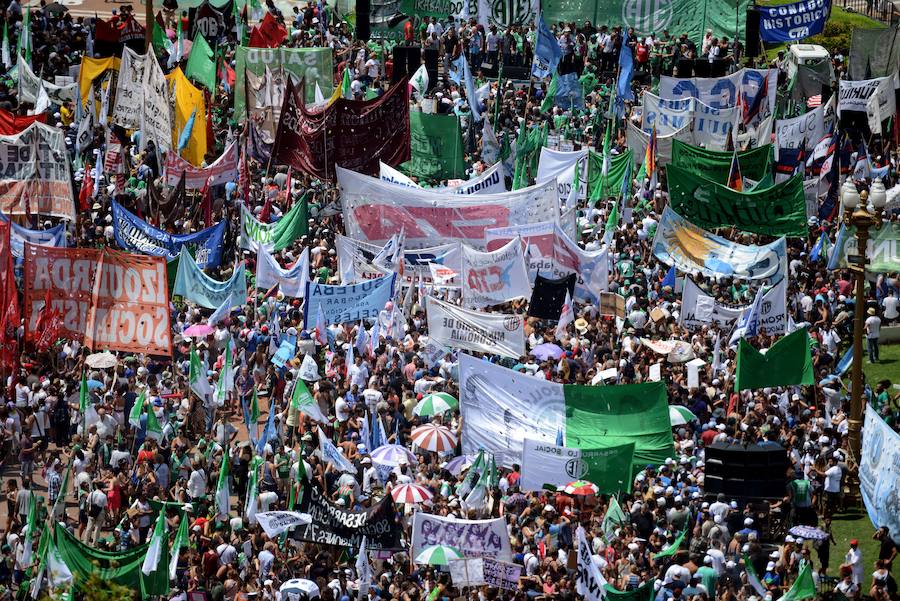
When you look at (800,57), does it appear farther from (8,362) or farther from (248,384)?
(8,362)

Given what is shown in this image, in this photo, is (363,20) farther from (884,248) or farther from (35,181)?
(884,248)

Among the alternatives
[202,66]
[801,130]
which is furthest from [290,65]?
[801,130]

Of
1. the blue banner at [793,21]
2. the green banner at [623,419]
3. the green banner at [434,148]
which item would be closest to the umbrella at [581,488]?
the green banner at [623,419]

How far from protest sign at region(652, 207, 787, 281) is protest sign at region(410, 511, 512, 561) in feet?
34.7

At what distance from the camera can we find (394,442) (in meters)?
31.0

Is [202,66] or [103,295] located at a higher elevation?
[202,66]

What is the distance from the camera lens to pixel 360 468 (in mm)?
30203

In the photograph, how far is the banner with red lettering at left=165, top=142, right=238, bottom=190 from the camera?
4062 centimetres

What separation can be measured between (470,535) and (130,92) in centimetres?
1863

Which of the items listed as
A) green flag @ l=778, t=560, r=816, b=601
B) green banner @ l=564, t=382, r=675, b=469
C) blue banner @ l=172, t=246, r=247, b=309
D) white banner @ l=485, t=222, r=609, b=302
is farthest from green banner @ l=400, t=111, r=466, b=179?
green flag @ l=778, t=560, r=816, b=601

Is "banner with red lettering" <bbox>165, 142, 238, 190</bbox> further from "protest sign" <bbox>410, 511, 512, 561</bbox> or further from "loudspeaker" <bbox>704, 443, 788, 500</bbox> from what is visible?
"loudspeaker" <bbox>704, 443, 788, 500</bbox>

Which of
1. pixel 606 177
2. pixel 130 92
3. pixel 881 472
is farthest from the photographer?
pixel 130 92

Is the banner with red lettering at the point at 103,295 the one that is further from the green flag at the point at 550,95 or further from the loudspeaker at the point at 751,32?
the loudspeaker at the point at 751,32

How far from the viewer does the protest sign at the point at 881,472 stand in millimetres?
24188
